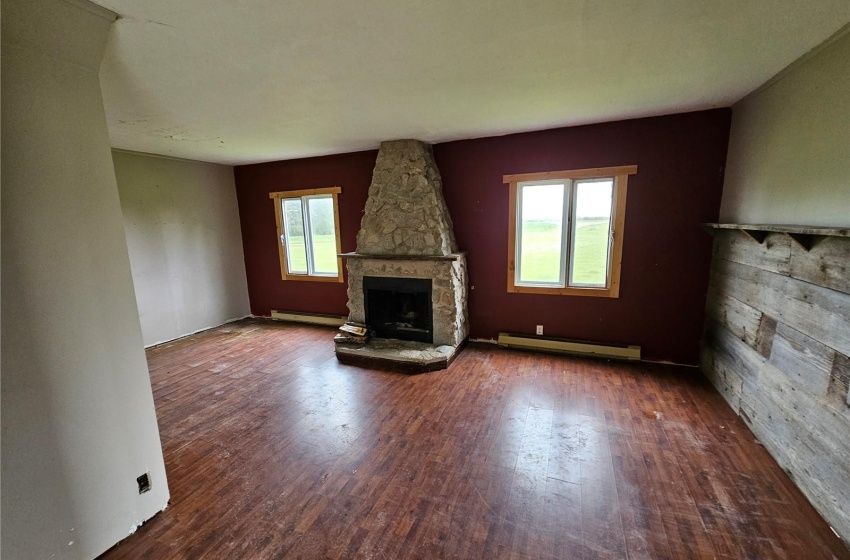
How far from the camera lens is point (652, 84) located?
7.64ft

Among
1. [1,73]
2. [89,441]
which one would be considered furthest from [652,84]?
[89,441]

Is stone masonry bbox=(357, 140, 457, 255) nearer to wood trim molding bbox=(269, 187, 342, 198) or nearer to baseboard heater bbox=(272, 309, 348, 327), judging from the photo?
wood trim molding bbox=(269, 187, 342, 198)

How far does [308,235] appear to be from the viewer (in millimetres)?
Answer: 5141

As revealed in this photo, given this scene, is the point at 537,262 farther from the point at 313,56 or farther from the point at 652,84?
the point at 313,56

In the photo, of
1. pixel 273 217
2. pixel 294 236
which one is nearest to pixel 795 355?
pixel 294 236

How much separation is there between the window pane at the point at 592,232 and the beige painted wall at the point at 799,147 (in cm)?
100

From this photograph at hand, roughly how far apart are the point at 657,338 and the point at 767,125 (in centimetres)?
204

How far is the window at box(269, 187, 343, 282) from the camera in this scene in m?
4.93

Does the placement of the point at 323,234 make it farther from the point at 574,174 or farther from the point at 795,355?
the point at 795,355

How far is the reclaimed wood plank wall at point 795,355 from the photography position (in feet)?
5.39

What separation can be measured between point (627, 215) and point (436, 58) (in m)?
2.60

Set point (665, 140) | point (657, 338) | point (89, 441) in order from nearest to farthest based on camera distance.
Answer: point (89, 441), point (665, 140), point (657, 338)

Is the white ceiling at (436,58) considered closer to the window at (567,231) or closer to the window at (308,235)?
the window at (567,231)

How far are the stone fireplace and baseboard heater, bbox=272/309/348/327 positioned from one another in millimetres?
1037
